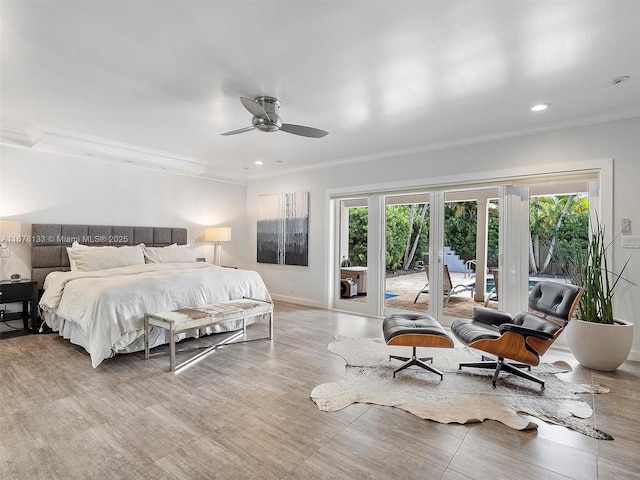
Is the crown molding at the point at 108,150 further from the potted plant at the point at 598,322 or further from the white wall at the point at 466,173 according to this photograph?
the potted plant at the point at 598,322

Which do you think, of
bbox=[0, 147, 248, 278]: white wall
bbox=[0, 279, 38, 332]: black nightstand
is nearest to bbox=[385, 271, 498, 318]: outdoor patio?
bbox=[0, 147, 248, 278]: white wall

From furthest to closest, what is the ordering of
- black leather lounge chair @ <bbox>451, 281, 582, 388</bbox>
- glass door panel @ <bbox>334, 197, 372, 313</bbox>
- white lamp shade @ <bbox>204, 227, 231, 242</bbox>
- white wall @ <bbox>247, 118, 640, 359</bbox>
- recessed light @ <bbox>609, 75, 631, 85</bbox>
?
1. white lamp shade @ <bbox>204, 227, 231, 242</bbox>
2. glass door panel @ <bbox>334, 197, 372, 313</bbox>
3. white wall @ <bbox>247, 118, 640, 359</bbox>
4. recessed light @ <bbox>609, 75, 631, 85</bbox>
5. black leather lounge chair @ <bbox>451, 281, 582, 388</bbox>

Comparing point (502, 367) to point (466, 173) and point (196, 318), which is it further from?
point (196, 318)

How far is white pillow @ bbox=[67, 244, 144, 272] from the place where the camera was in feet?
14.7

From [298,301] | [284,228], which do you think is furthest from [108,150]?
[298,301]

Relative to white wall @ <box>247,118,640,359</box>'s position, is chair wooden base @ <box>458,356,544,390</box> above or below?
below

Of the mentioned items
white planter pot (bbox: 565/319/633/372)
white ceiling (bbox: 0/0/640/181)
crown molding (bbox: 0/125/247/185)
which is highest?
white ceiling (bbox: 0/0/640/181)

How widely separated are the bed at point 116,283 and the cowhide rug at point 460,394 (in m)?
1.96

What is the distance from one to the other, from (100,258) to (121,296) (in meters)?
1.63

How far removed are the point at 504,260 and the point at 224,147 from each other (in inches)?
167

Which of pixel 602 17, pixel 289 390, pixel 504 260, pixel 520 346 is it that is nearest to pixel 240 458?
pixel 289 390

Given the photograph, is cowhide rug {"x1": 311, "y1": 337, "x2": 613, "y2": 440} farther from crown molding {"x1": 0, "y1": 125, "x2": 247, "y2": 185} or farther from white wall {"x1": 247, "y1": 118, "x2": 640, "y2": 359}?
crown molding {"x1": 0, "y1": 125, "x2": 247, "y2": 185}

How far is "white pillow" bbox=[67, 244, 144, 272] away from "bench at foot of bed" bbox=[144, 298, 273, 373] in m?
1.70

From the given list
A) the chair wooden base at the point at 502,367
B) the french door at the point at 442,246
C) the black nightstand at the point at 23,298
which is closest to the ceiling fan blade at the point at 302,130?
the french door at the point at 442,246
